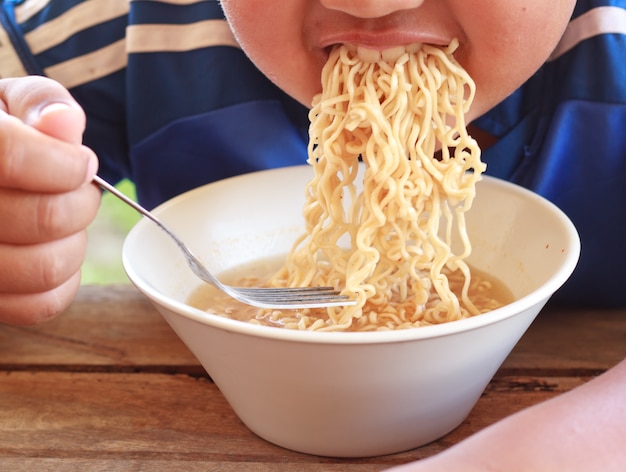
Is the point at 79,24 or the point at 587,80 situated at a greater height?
the point at 587,80

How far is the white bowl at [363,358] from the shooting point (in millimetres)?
833

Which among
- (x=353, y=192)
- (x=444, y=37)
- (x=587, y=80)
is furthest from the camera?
(x=587, y=80)

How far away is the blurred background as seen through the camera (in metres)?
2.67

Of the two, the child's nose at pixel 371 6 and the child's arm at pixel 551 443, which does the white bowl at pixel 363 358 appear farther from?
the child's nose at pixel 371 6

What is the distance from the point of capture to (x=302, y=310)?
115 cm

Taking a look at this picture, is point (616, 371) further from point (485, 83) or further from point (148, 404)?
point (148, 404)

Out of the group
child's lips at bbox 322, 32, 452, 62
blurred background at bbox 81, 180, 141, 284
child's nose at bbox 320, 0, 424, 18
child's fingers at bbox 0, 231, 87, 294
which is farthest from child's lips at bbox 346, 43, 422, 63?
blurred background at bbox 81, 180, 141, 284

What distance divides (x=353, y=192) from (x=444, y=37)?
0.28m

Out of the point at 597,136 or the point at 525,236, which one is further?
the point at 597,136

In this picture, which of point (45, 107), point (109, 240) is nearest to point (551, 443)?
point (45, 107)

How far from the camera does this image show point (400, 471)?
0.71 meters

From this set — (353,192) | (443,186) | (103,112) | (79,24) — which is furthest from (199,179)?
(443,186)

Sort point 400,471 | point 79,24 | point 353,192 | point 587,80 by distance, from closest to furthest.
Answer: point 400,471 → point 353,192 → point 587,80 → point 79,24

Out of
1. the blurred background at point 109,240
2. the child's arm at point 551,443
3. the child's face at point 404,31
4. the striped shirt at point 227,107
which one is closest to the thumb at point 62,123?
the child's face at point 404,31
